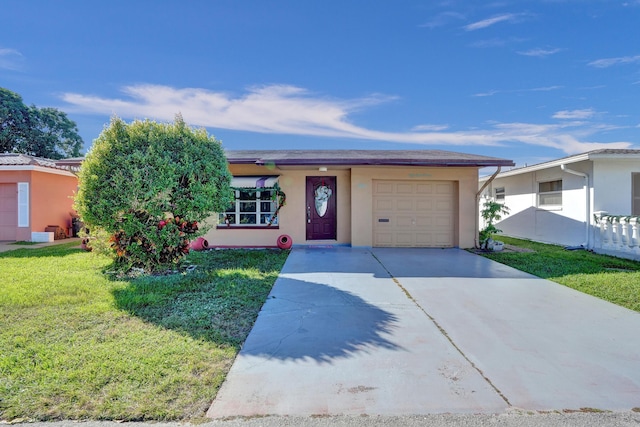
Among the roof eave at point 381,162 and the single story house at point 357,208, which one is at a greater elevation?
the roof eave at point 381,162

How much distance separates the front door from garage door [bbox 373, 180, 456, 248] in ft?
5.11

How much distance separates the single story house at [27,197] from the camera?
12.9 metres

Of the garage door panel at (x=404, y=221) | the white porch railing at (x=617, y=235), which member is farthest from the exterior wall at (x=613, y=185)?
the garage door panel at (x=404, y=221)

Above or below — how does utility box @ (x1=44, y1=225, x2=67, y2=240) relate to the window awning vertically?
below

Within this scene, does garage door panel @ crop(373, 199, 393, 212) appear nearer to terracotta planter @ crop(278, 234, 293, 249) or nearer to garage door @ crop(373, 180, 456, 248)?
garage door @ crop(373, 180, 456, 248)

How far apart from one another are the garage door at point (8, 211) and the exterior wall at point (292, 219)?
28.5 feet

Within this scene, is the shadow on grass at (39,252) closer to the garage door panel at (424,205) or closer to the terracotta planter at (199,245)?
the terracotta planter at (199,245)

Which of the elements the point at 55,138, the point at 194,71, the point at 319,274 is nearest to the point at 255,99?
the point at 194,71

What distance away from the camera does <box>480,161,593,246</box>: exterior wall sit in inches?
452

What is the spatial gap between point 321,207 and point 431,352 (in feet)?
28.2

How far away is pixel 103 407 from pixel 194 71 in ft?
38.6

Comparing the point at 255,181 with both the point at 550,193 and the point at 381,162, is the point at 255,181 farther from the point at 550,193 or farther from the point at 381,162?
the point at 550,193

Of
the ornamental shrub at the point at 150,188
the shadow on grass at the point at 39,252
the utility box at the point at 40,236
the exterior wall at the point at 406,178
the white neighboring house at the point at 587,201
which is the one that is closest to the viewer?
the ornamental shrub at the point at 150,188

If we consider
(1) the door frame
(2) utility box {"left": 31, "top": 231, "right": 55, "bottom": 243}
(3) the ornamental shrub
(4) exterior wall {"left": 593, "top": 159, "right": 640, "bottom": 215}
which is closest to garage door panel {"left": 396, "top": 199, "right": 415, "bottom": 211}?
(1) the door frame
